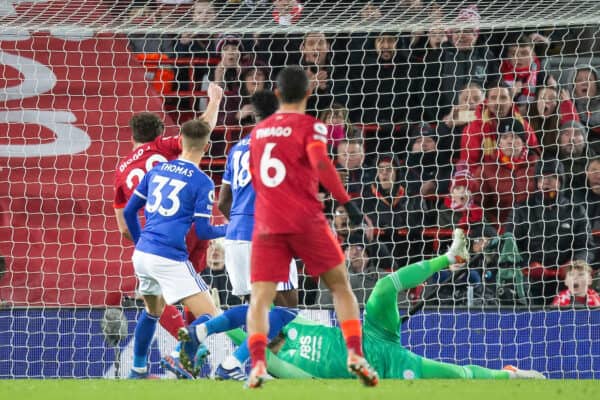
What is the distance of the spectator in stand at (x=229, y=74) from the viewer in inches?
445

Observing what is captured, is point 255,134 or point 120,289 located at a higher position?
point 255,134

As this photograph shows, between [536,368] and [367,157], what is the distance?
3.03 m

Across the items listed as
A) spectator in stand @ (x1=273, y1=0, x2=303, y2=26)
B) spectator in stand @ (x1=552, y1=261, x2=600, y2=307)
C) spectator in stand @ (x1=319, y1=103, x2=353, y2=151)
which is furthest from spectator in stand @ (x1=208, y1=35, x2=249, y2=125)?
spectator in stand @ (x1=552, y1=261, x2=600, y2=307)

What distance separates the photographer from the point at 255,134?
6.29m

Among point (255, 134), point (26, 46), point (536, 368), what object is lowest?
point (536, 368)

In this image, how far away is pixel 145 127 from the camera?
867 centimetres

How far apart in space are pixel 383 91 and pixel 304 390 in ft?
19.4

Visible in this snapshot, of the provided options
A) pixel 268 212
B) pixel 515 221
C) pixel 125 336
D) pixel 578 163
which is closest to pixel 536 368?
pixel 515 221

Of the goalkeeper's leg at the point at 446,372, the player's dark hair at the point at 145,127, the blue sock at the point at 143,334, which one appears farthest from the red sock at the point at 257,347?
the player's dark hair at the point at 145,127

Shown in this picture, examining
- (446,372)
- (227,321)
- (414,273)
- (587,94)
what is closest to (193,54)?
(587,94)

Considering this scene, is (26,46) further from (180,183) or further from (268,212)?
(268,212)

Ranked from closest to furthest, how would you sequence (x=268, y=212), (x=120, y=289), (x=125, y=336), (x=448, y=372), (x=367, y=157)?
(x=268, y=212), (x=448, y=372), (x=125, y=336), (x=120, y=289), (x=367, y=157)

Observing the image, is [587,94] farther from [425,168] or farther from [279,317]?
[279,317]

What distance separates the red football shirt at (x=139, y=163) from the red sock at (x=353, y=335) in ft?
9.55
